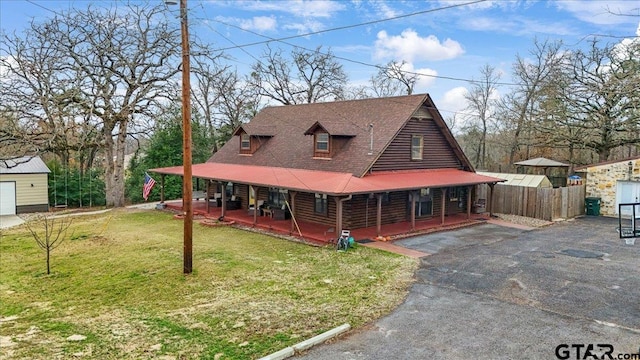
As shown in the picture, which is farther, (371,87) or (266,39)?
(371,87)

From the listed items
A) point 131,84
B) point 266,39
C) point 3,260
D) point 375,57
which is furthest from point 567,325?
point 375,57

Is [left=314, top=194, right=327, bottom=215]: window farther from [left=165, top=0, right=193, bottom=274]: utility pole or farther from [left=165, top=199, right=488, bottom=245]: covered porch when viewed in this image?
[left=165, top=0, right=193, bottom=274]: utility pole

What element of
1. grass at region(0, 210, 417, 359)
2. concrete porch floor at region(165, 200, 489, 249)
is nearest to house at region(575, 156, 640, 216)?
concrete porch floor at region(165, 200, 489, 249)

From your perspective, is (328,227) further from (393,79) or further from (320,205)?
(393,79)

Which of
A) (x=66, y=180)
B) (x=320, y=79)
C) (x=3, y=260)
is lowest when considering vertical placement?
(x=3, y=260)

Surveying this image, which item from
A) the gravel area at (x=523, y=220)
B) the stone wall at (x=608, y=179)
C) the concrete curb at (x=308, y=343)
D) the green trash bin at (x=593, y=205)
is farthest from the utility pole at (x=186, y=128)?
the stone wall at (x=608, y=179)

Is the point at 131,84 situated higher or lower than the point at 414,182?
higher

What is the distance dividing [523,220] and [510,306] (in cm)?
1290

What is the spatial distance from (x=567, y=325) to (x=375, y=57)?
A: 38.2m

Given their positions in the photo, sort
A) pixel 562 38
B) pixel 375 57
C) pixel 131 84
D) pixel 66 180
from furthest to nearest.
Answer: pixel 375 57 < pixel 562 38 < pixel 66 180 < pixel 131 84

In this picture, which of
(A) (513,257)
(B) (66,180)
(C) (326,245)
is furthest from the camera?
(B) (66,180)

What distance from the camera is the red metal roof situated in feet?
48.8

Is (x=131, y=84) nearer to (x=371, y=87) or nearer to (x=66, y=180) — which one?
(x=66, y=180)

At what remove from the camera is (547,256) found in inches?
519
